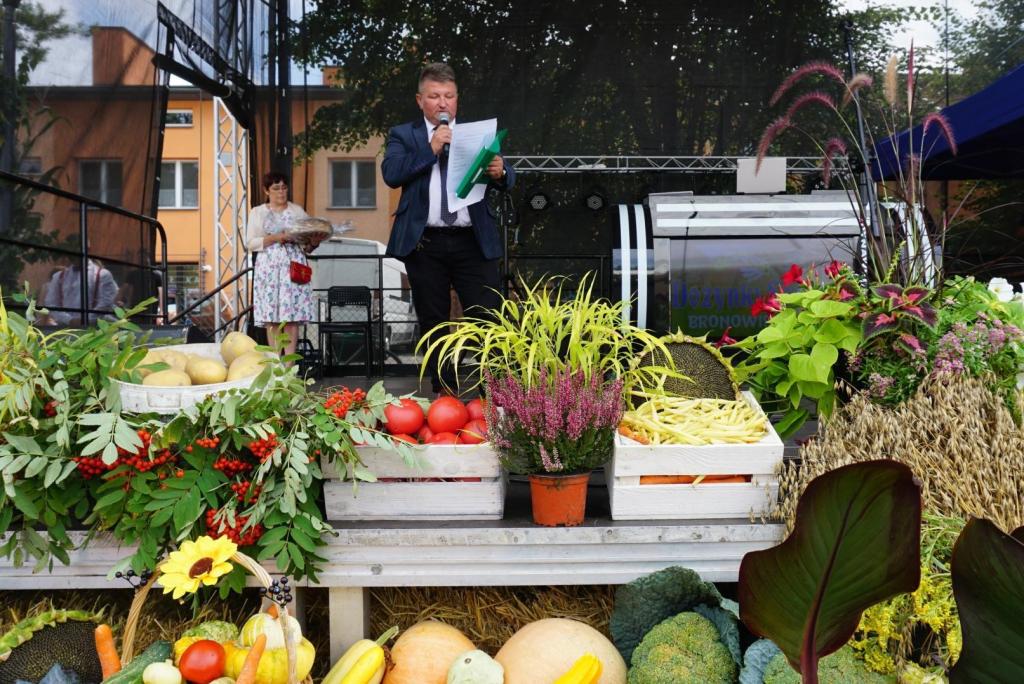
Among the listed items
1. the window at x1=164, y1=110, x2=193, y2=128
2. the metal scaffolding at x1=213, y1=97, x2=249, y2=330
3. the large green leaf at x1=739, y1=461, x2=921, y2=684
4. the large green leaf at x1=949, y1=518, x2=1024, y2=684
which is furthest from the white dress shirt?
the window at x1=164, y1=110, x2=193, y2=128

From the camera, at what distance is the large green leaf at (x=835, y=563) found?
928 millimetres

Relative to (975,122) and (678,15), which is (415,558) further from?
(678,15)

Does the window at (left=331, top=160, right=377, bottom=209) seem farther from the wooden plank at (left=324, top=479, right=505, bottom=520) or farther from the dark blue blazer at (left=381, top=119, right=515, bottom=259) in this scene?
the wooden plank at (left=324, top=479, right=505, bottom=520)

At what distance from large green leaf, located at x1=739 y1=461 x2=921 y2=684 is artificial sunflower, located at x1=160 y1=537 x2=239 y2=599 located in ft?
2.70

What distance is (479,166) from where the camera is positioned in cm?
282

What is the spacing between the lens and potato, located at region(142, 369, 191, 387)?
1.82 metres

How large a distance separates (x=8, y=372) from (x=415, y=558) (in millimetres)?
967

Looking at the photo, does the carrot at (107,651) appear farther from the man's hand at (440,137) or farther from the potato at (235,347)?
the man's hand at (440,137)

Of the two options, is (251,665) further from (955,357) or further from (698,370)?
(955,357)

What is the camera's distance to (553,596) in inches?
77.8

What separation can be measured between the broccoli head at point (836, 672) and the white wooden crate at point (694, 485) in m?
0.37

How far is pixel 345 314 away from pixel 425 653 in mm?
6717

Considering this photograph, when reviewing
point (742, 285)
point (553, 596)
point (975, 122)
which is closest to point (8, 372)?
point (553, 596)

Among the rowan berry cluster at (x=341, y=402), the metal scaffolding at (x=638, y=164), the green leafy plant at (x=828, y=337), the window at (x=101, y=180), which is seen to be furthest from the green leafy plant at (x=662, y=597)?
the metal scaffolding at (x=638, y=164)
